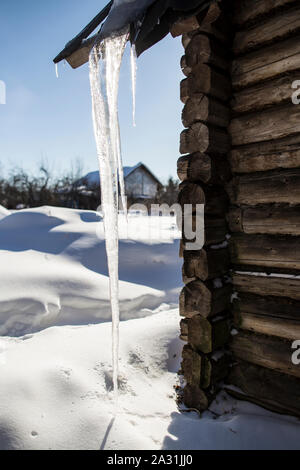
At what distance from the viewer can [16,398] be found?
1.80m

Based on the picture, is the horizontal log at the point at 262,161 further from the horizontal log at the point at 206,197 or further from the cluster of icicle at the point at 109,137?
the cluster of icicle at the point at 109,137

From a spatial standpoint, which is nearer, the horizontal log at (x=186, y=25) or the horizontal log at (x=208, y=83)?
the horizontal log at (x=186, y=25)

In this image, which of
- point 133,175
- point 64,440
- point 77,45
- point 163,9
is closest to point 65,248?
point 77,45

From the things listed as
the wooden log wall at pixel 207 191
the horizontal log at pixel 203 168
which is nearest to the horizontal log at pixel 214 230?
the wooden log wall at pixel 207 191

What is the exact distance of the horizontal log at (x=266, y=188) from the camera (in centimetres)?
189

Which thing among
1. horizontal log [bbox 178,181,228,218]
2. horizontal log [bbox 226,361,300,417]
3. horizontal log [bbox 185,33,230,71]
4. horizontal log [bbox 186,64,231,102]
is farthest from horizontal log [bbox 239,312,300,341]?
horizontal log [bbox 185,33,230,71]

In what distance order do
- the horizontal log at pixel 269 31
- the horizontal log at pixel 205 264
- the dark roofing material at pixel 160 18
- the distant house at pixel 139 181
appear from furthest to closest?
the distant house at pixel 139 181
the horizontal log at pixel 205 264
the horizontal log at pixel 269 31
the dark roofing material at pixel 160 18

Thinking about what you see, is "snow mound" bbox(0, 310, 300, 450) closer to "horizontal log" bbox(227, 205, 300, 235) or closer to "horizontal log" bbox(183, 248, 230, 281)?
"horizontal log" bbox(183, 248, 230, 281)

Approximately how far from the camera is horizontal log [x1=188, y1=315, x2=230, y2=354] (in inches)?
81.9

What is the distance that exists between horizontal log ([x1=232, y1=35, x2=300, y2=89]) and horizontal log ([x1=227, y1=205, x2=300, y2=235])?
0.95 m

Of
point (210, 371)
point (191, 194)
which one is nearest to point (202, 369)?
point (210, 371)

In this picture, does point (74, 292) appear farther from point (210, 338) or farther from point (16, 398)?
point (210, 338)

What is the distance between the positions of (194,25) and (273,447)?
2.80 metres

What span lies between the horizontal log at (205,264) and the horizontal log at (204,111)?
0.97 metres
